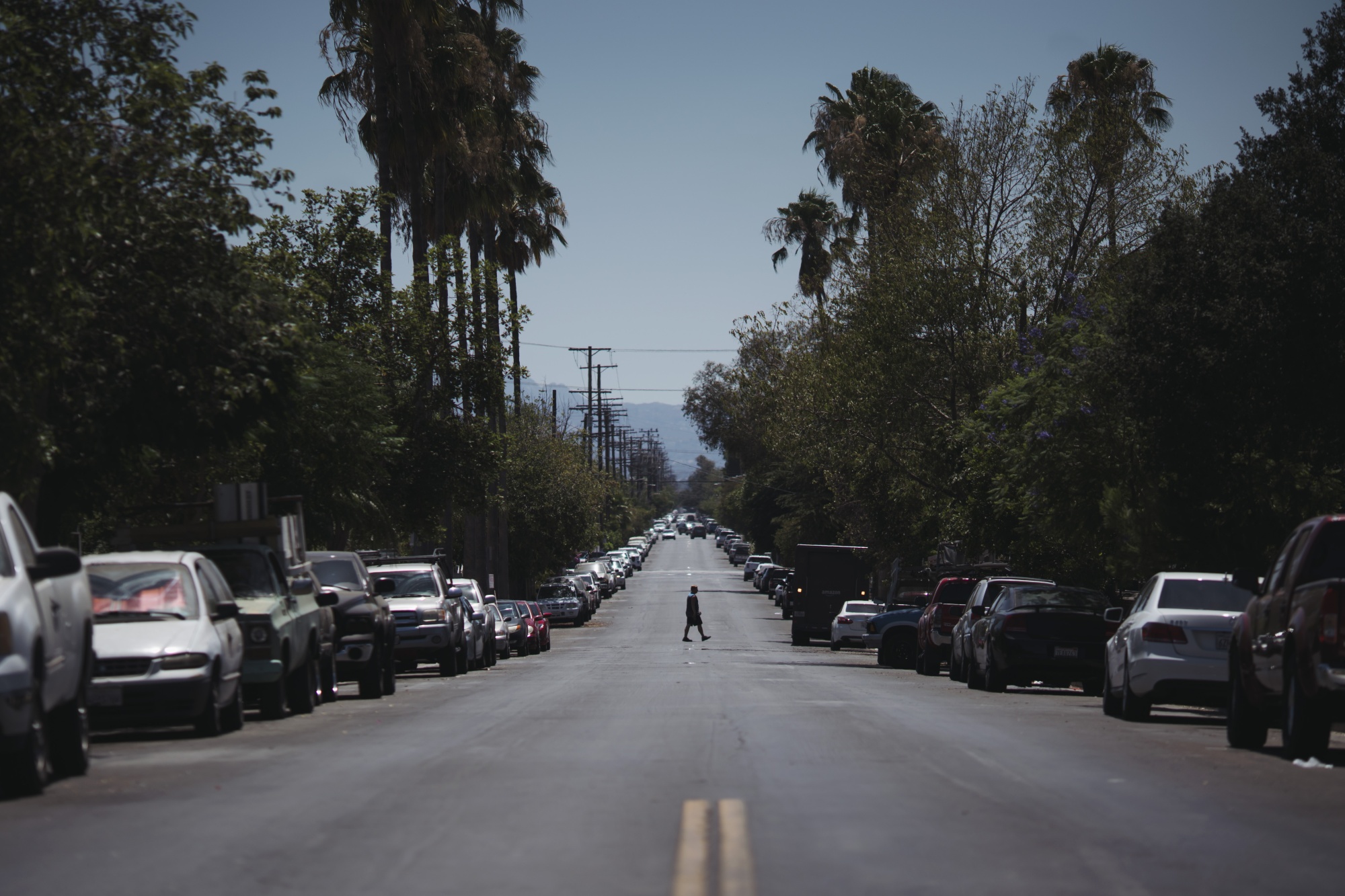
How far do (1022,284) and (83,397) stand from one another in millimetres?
25123

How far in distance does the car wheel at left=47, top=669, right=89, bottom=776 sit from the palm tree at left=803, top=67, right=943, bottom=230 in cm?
3451

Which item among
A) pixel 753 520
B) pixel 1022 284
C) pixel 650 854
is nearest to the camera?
pixel 650 854

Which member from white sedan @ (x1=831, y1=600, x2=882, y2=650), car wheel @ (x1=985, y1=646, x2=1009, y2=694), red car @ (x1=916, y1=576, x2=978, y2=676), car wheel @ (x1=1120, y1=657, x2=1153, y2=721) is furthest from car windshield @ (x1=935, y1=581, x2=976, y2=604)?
car wheel @ (x1=1120, y1=657, x2=1153, y2=721)

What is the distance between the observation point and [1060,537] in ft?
95.6

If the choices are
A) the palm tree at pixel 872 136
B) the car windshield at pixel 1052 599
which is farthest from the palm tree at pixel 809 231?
the car windshield at pixel 1052 599

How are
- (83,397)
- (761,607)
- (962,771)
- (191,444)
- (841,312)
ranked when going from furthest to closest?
(761,607) < (841,312) < (191,444) < (83,397) < (962,771)

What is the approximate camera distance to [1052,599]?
2291cm

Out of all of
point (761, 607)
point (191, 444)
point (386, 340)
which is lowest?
point (761, 607)

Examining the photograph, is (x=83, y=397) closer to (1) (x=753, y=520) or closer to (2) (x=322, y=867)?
(2) (x=322, y=867)

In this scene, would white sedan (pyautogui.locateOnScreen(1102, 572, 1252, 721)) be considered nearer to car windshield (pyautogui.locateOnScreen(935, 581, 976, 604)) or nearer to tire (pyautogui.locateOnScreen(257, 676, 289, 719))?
tire (pyautogui.locateOnScreen(257, 676, 289, 719))

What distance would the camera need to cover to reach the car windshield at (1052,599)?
74.3ft

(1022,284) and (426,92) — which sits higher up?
(426,92)

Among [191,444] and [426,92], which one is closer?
[191,444]

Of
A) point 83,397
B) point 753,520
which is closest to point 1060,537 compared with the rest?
point 83,397
